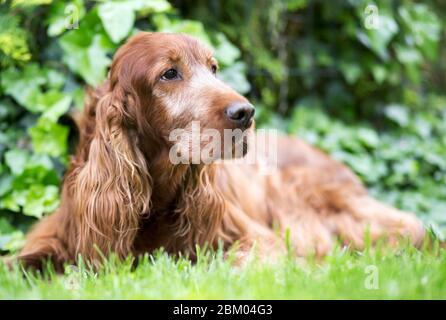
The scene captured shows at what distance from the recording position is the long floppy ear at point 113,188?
2947 millimetres

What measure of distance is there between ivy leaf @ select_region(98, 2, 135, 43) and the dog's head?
2.56 ft

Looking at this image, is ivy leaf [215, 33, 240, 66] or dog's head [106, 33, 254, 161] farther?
ivy leaf [215, 33, 240, 66]

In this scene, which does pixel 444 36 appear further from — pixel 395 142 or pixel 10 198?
pixel 10 198

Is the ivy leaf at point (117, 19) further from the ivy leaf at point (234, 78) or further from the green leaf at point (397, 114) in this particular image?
the green leaf at point (397, 114)

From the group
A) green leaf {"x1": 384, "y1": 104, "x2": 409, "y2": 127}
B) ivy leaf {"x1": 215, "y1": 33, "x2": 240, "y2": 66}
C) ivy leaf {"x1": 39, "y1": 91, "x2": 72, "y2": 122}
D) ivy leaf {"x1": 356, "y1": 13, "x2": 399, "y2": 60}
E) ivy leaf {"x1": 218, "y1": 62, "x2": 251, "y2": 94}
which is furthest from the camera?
green leaf {"x1": 384, "y1": 104, "x2": 409, "y2": 127}

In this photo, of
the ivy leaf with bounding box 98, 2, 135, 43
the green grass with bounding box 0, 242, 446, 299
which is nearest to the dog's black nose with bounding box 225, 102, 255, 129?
the green grass with bounding box 0, 242, 446, 299

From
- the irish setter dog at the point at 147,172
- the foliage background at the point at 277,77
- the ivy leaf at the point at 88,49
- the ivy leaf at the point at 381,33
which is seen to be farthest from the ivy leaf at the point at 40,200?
the ivy leaf at the point at 381,33

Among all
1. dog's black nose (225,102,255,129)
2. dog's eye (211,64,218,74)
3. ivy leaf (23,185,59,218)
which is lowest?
ivy leaf (23,185,59,218)

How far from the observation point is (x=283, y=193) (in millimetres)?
4145

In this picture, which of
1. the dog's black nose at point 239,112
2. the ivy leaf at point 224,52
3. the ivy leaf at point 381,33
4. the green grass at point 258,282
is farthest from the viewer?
the ivy leaf at point 381,33

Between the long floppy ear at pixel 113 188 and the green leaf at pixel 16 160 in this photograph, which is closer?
the long floppy ear at pixel 113 188

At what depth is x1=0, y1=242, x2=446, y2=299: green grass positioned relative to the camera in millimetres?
2232

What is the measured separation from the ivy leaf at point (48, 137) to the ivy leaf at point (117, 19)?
639mm

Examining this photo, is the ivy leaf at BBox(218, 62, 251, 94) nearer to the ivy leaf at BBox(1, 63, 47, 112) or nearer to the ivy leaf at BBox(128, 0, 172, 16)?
the ivy leaf at BBox(128, 0, 172, 16)
